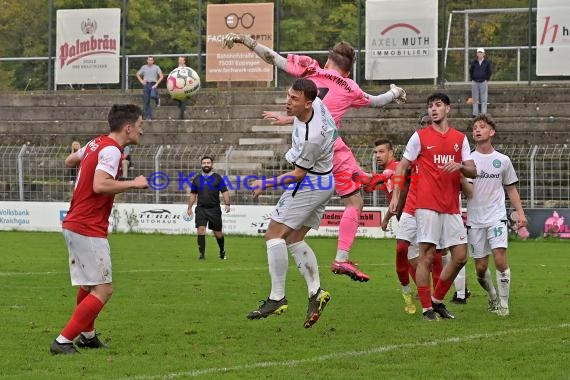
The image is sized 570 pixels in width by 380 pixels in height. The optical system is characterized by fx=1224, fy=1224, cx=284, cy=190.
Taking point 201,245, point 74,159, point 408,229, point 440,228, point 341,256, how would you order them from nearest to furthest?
point 74,159 < point 440,228 < point 341,256 < point 408,229 < point 201,245

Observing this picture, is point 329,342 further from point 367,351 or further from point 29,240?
point 29,240

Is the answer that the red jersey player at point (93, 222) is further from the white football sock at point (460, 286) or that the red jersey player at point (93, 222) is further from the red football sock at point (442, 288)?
the white football sock at point (460, 286)

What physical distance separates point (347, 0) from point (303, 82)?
26556 millimetres

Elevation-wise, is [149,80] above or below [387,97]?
above

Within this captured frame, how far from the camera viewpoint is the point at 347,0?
37.4 m

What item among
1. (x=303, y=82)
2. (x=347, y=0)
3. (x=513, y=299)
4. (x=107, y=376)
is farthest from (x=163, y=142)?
(x=107, y=376)

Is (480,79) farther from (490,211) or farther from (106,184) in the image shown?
(106,184)

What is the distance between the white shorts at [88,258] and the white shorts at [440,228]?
3745 mm

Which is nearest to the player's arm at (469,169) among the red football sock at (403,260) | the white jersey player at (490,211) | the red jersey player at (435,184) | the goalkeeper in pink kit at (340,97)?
the red jersey player at (435,184)

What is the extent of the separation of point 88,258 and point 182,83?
85.7 ft

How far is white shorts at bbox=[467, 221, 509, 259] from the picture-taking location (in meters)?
13.2

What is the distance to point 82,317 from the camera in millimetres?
10031

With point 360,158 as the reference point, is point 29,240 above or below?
below

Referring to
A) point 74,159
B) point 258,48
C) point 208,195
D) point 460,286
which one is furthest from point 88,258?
point 208,195
